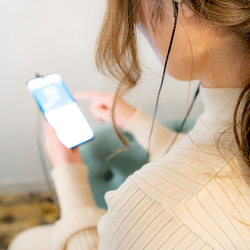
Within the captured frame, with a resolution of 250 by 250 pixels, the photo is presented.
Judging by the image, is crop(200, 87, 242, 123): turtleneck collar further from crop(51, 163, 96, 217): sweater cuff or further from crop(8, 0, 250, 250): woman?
crop(51, 163, 96, 217): sweater cuff

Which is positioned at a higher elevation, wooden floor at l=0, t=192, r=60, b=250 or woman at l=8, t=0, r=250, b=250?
woman at l=8, t=0, r=250, b=250

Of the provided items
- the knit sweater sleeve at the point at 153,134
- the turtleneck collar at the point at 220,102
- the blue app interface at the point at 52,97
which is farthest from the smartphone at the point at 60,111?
the turtleneck collar at the point at 220,102

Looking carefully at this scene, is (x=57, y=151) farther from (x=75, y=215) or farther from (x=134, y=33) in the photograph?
(x=134, y=33)

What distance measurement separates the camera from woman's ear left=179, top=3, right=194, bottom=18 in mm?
408

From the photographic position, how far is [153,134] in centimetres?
86

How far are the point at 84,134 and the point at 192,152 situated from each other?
0.41m

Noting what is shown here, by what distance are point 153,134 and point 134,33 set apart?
0.40 meters

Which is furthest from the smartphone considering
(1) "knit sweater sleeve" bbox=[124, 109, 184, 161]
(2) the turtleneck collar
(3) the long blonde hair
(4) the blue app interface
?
(2) the turtleneck collar

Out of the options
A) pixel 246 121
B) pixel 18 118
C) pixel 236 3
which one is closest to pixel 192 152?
pixel 246 121

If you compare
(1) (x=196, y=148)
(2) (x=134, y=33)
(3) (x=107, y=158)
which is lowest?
(3) (x=107, y=158)

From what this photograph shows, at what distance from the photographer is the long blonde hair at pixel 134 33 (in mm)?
383

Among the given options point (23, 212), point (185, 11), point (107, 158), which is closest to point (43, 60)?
point (107, 158)

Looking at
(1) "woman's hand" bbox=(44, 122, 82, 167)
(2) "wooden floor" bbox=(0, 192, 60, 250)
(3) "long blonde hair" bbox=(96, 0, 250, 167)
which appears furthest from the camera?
(2) "wooden floor" bbox=(0, 192, 60, 250)

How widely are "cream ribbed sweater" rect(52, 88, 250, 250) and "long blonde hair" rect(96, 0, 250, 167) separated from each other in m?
0.03
